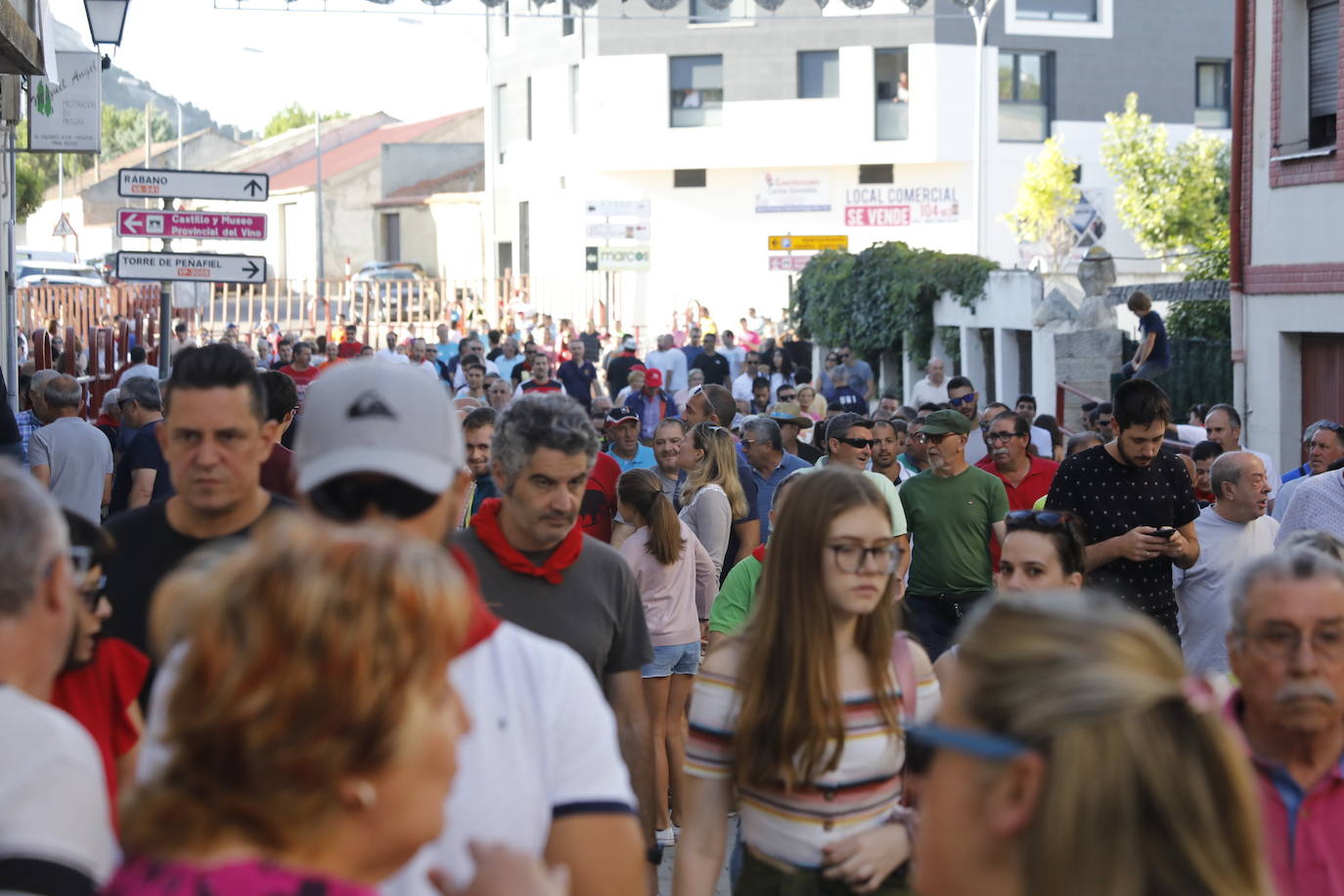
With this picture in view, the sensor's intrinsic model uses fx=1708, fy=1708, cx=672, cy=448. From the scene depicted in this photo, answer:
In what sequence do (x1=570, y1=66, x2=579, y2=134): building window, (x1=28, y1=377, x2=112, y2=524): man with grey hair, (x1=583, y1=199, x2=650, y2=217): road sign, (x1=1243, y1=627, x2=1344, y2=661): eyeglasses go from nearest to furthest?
(x1=1243, y1=627, x2=1344, y2=661): eyeglasses < (x1=28, y1=377, x2=112, y2=524): man with grey hair < (x1=583, y1=199, x2=650, y2=217): road sign < (x1=570, y1=66, x2=579, y2=134): building window

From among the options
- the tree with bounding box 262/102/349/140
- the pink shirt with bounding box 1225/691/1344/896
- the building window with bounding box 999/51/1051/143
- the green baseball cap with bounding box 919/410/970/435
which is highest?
the tree with bounding box 262/102/349/140

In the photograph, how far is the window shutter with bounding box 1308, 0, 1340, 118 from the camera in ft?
56.0

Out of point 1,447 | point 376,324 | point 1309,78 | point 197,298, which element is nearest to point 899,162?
point 376,324

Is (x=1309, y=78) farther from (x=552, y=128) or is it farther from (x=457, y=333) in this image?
(x=552, y=128)

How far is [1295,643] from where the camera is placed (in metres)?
3.22

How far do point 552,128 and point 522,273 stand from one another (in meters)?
5.19

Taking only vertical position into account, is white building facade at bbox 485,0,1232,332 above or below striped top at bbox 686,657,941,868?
above

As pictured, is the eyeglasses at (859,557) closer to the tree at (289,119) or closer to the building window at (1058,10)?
the building window at (1058,10)

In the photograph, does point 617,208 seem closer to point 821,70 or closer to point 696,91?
point 696,91

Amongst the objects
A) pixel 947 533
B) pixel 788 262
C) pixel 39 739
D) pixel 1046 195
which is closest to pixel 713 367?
pixel 788 262

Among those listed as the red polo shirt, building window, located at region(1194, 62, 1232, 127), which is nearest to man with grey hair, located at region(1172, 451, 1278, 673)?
the red polo shirt

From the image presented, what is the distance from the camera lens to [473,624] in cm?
234

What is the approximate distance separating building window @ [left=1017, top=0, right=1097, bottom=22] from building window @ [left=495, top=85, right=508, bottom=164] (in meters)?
17.6

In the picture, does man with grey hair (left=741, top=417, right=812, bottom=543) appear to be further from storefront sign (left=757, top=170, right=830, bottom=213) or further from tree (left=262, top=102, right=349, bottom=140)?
tree (left=262, top=102, right=349, bottom=140)
